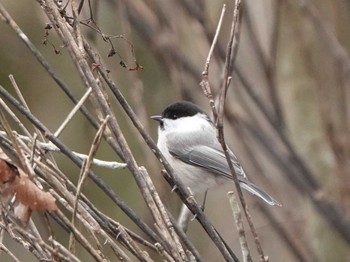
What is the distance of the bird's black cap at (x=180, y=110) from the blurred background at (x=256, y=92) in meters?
0.11

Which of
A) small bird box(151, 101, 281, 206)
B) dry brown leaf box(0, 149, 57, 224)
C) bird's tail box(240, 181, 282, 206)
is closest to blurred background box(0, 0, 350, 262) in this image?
small bird box(151, 101, 281, 206)

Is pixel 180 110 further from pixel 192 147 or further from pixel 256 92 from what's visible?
pixel 256 92

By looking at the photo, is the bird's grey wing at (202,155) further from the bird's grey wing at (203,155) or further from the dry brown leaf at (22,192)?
the dry brown leaf at (22,192)

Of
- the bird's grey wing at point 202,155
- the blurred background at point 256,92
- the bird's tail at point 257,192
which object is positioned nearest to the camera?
the bird's tail at point 257,192

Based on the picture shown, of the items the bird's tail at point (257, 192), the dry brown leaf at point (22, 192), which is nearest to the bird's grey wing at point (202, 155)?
the bird's tail at point (257, 192)

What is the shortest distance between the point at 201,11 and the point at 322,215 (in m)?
1.07

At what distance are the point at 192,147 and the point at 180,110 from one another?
19 centimetres

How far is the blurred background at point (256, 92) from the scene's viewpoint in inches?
138

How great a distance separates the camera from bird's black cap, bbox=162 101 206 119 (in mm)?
3338

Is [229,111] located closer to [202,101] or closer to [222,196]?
[202,101]

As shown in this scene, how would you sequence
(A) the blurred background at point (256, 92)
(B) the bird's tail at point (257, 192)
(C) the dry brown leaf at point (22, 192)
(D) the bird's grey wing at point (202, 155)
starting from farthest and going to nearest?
(A) the blurred background at point (256, 92), (D) the bird's grey wing at point (202, 155), (B) the bird's tail at point (257, 192), (C) the dry brown leaf at point (22, 192)

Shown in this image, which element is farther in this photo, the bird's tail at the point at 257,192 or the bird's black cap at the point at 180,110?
the bird's black cap at the point at 180,110

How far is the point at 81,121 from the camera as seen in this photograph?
4.28 metres

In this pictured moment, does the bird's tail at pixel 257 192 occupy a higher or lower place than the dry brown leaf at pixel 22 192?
lower
